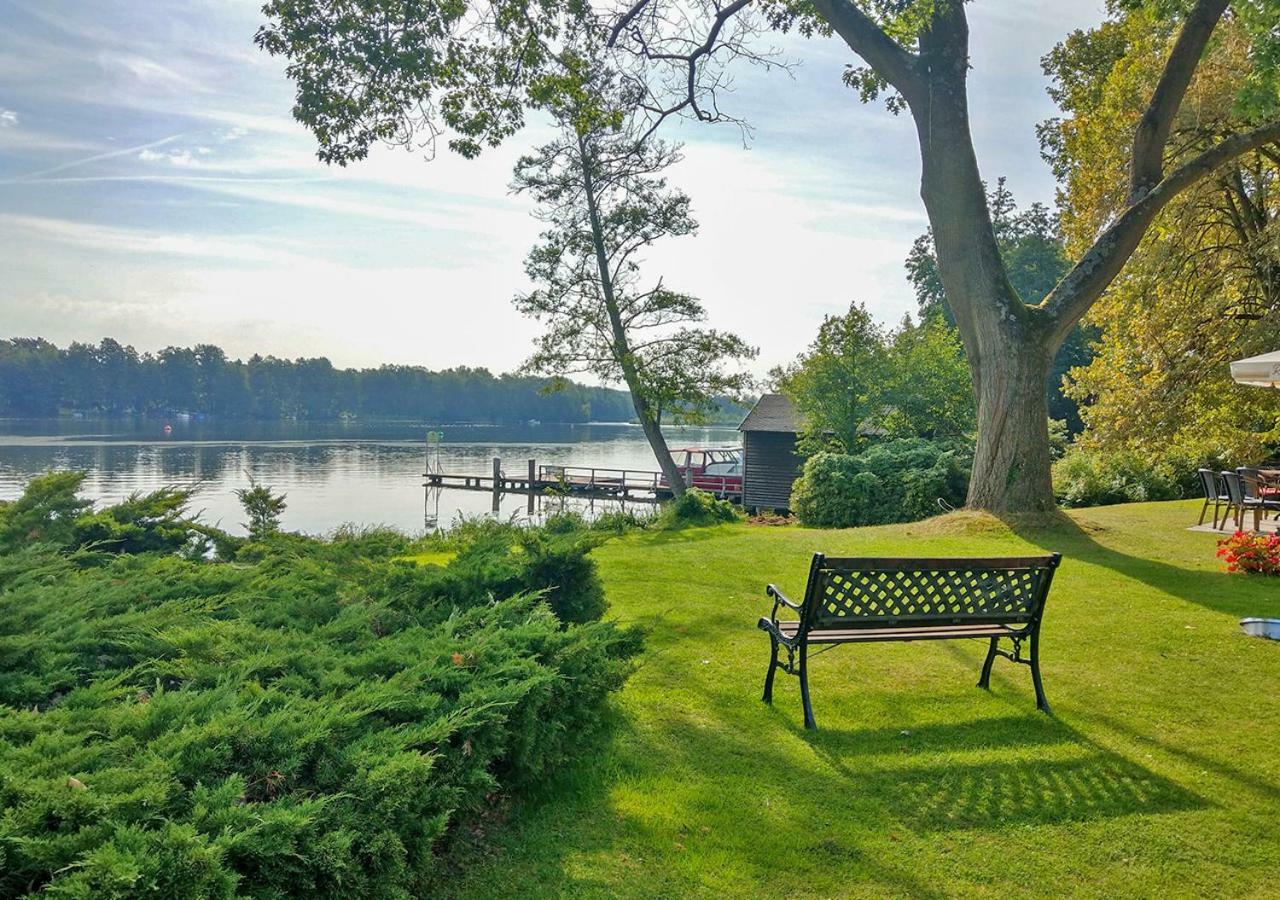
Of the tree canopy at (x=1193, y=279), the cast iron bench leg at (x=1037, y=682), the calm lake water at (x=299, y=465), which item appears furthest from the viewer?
the calm lake water at (x=299, y=465)

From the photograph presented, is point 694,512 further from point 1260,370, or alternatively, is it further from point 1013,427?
point 1260,370

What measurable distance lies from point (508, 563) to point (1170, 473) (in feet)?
63.2

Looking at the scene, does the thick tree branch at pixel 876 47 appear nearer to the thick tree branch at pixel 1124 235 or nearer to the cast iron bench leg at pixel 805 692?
the thick tree branch at pixel 1124 235

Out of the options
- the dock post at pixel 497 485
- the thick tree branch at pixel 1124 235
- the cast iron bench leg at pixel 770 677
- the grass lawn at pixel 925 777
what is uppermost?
the thick tree branch at pixel 1124 235

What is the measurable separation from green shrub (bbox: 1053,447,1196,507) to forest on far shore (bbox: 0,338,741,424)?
59616 mm

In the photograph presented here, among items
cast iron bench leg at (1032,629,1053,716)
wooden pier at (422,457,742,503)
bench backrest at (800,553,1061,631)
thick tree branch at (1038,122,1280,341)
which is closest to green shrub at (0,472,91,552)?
bench backrest at (800,553,1061,631)

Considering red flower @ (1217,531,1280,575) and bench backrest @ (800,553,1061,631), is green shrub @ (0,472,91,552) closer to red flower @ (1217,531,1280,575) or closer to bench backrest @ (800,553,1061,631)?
bench backrest @ (800,553,1061,631)

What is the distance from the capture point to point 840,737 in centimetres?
444

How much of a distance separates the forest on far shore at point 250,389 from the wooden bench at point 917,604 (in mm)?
73551

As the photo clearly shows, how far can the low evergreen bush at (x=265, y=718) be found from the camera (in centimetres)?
201

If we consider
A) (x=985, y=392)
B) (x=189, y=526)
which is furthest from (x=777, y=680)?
(x=985, y=392)

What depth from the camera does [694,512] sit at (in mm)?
18859

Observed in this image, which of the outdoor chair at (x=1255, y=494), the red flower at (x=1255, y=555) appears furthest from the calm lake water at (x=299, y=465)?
the outdoor chair at (x=1255, y=494)

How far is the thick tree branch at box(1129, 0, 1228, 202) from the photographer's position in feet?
34.1
